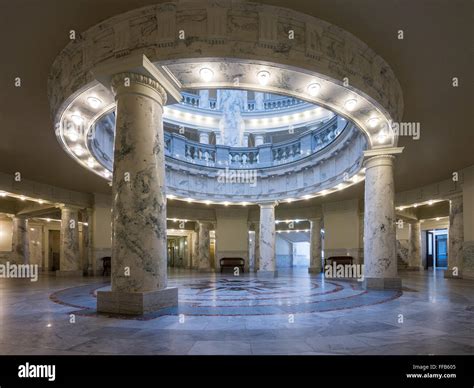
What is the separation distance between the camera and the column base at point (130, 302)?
20.0ft

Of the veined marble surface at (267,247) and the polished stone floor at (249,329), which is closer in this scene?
the polished stone floor at (249,329)

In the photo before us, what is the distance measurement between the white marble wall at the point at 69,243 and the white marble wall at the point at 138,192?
48.7ft

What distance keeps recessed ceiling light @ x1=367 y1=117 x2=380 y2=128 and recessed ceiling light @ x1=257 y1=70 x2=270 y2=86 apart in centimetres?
321

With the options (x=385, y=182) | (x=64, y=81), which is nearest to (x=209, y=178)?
(x=385, y=182)

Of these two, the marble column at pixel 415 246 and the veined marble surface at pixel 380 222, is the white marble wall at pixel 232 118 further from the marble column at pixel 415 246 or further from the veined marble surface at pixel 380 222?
the veined marble surface at pixel 380 222

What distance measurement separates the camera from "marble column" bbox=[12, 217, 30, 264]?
2208cm

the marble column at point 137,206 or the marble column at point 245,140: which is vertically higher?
the marble column at point 245,140

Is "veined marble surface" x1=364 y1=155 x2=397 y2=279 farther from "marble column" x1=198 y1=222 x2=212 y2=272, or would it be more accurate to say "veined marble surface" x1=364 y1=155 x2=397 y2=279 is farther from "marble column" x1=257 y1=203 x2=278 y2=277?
"marble column" x1=198 y1=222 x2=212 y2=272

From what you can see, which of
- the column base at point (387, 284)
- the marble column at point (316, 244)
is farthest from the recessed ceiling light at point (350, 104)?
the marble column at point (316, 244)

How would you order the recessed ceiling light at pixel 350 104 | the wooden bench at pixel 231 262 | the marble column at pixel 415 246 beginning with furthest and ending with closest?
the marble column at pixel 415 246
the wooden bench at pixel 231 262
the recessed ceiling light at pixel 350 104

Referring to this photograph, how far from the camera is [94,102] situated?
25.9ft

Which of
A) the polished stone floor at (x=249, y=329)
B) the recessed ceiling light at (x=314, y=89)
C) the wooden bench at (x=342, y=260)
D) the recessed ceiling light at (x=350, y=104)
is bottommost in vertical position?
the wooden bench at (x=342, y=260)

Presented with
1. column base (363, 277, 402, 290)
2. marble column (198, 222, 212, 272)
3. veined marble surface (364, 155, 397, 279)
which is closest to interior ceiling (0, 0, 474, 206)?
veined marble surface (364, 155, 397, 279)
